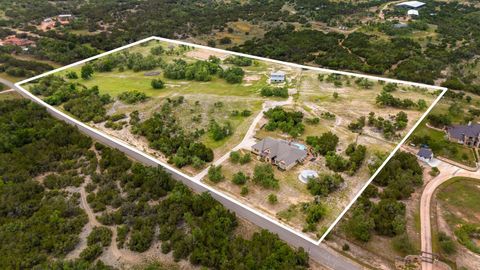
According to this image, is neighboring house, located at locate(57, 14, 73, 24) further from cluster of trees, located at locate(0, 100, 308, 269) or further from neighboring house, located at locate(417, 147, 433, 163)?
neighboring house, located at locate(417, 147, 433, 163)

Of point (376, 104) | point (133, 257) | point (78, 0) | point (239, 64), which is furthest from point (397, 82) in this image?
point (78, 0)

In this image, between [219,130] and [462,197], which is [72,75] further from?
[462,197]

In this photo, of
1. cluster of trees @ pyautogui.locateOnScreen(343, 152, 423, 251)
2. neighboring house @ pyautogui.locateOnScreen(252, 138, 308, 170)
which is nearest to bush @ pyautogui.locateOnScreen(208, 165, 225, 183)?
neighboring house @ pyautogui.locateOnScreen(252, 138, 308, 170)

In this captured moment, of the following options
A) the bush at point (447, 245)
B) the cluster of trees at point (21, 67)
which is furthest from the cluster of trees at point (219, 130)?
the cluster of trees at point (21, 67)

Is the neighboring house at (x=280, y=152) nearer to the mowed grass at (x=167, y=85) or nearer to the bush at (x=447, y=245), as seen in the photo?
the bush at (x=447, y=245)

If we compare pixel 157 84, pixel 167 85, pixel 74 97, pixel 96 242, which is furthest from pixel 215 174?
pixel 74 97
